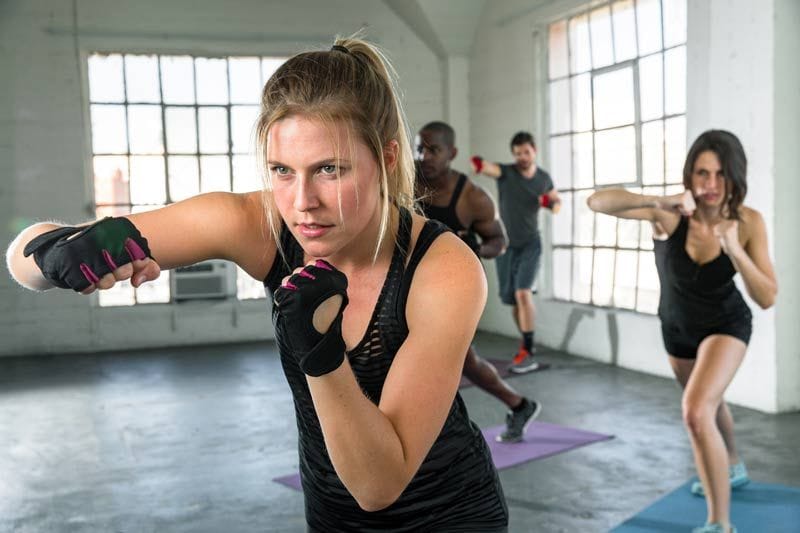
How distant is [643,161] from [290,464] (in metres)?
3.59

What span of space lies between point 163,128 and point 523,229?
3.82 m

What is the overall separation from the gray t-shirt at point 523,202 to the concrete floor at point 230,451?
3.60 feet

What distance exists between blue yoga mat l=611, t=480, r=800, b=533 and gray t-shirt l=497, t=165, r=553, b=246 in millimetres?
3280

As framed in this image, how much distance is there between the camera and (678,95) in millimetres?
5805

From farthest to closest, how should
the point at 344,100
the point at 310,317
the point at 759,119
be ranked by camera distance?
the point at 759,119
the point at 344,100
the point at 310,317

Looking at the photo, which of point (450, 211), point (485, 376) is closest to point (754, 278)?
point (485, 376)

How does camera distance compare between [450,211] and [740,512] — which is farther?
[450,211]

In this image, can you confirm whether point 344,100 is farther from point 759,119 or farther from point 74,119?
point 74,119

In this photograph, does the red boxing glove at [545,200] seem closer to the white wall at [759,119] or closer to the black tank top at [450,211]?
the white wall at [759,119]

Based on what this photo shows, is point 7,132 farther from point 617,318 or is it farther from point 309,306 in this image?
point 309,306

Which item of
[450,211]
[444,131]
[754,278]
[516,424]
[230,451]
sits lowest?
[230,451]

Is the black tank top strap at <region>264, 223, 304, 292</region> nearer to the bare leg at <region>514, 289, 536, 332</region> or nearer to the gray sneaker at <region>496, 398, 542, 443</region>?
the gray sneaker at <region>496, 398, 542, 443</region>

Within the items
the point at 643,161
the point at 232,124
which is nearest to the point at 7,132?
the point at 232,124

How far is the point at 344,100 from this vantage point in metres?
1.27
